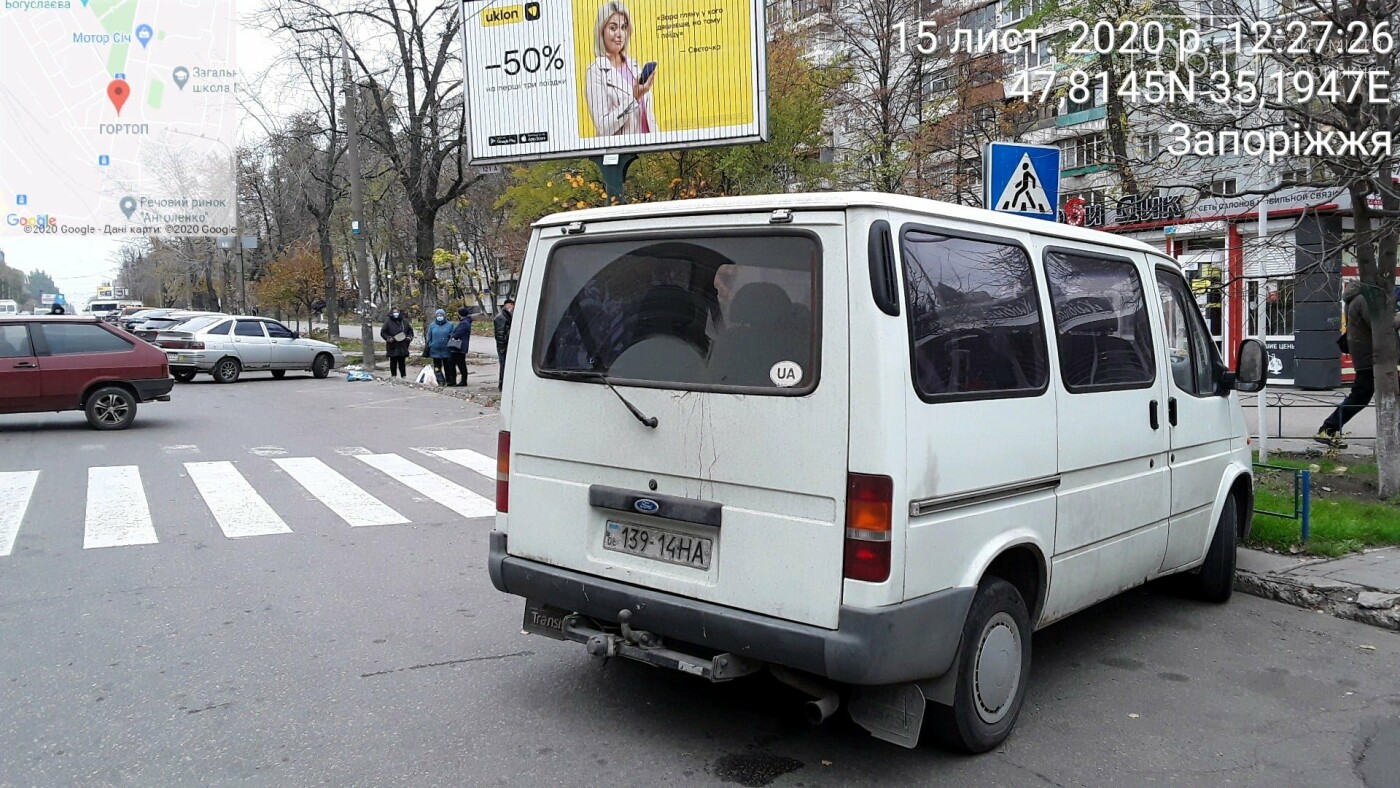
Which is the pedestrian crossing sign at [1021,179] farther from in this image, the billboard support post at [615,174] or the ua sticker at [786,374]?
the billboard support post at [615,174]

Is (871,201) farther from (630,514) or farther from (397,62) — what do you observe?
(397,62)

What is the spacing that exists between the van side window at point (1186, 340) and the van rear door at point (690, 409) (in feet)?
8.66

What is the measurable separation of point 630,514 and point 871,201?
5.07 ft

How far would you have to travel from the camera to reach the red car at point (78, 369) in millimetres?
13742

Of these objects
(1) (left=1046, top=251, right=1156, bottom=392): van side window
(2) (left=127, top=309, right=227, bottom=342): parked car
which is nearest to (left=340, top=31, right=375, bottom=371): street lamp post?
(2) (left=127, top=309, right=227, bottom=342): parked car

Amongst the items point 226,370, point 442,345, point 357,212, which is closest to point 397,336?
point 357,212

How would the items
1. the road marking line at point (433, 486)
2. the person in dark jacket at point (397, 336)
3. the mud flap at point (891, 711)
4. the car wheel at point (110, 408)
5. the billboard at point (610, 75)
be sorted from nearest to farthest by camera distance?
1. the mud flap at point (891, 711)
2. the road marking line at point (433, 486)
3. the car wheel at point (110, 408)
4. the billboard at point (610, 75)
5. the person in dark jacket at point (397, 336)

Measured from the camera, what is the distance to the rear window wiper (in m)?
4.18

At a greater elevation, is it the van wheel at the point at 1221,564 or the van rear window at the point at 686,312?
the van rear window at the point at 686,312

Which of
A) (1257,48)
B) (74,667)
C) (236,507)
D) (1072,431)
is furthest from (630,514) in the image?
(1257,48)

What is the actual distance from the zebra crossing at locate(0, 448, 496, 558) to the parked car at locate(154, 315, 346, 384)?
44.5 ft

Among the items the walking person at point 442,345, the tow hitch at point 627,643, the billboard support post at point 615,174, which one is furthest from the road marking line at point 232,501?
the walking person at point 442,345

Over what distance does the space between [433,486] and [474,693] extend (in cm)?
597

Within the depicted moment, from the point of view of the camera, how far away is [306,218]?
182 ft
